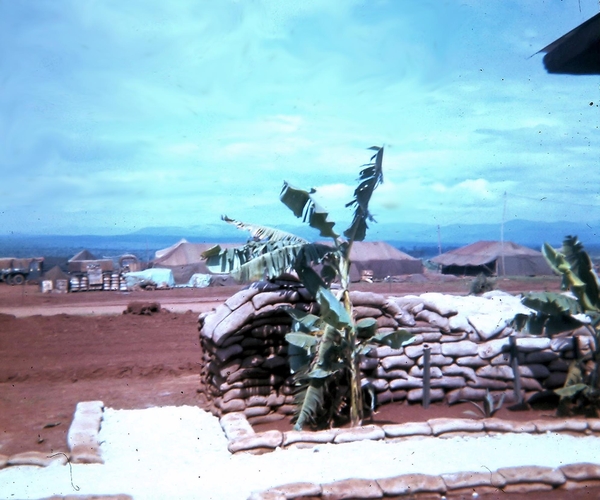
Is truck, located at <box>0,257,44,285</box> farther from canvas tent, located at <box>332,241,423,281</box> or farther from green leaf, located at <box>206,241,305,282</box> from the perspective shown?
green leaf, located at <box>206,241,305,282</box>

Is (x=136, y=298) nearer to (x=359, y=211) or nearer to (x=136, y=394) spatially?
(x=136, y=394)

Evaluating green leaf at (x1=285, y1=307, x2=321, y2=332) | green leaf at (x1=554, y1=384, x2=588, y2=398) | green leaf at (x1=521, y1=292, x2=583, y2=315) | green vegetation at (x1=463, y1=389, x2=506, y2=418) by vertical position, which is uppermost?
green leaf at (x1=521, y1=292, x2=583, y2=315)

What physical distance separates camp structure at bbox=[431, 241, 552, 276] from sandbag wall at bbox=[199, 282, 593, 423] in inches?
932

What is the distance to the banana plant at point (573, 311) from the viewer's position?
323 inches

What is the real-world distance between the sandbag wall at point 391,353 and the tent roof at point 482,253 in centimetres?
2437

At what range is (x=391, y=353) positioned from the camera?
352 inches

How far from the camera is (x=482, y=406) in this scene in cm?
888

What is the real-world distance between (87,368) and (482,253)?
27.3 m

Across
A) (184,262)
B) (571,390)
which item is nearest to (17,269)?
(184,262)

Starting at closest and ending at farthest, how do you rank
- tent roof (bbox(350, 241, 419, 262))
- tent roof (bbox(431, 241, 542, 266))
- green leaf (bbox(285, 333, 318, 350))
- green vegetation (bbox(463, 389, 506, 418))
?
green leaf (bbox(285, 333, 318, 350))
green vegetation (bbox(463, 389, 506, 418))
tent roof (bbox(431, 241, 542, 266))
tent roof (bbox(350, 241, 419, 262))

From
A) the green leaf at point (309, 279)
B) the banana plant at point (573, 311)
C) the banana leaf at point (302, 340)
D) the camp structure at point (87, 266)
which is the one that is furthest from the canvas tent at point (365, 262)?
the banana leaf at point (302, 340)

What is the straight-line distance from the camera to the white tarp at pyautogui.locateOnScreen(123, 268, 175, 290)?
110 feet

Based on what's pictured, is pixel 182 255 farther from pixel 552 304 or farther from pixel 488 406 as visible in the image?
pixel 552 304

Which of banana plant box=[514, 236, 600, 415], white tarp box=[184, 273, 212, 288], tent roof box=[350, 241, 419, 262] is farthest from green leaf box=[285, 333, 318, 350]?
tent roof box=[350, 241, 419, 262]
